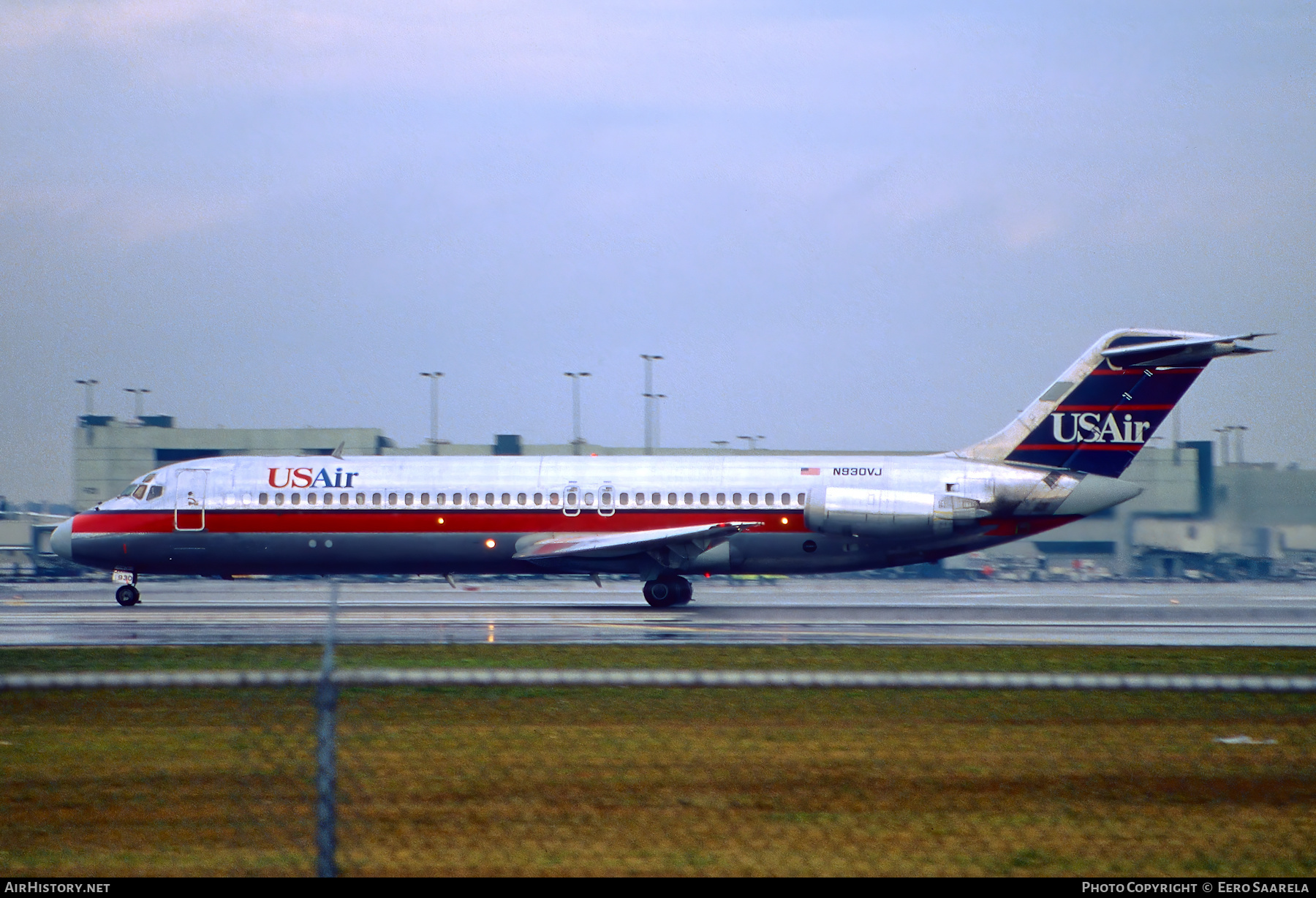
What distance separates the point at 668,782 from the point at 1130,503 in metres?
36.8

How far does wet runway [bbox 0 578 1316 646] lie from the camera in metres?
22.3

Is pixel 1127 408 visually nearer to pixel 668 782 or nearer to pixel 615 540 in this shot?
pixel 615 540

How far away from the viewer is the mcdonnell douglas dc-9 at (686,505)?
100 ft

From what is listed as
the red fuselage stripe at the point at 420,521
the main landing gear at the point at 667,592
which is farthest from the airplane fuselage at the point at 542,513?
the main landing gear at the point at 667,592

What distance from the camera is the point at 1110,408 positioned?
31.0 meters

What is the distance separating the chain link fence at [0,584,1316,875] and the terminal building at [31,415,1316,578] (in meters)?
21.5

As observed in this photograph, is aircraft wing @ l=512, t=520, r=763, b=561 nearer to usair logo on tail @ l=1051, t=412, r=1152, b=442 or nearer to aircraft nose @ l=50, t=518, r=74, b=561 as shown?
usair logo on tail @ l=1051, t=412, r=1152, b=442

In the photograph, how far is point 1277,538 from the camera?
41.4 metres

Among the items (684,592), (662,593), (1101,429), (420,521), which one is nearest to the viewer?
(662,593)

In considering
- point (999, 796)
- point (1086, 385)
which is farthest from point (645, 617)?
point (999, 796)

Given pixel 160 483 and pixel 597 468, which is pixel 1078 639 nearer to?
pixel 597 468

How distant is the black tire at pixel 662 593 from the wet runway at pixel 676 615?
0.98 feet

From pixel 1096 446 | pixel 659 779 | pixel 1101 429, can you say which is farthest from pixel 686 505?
pixel 659 779

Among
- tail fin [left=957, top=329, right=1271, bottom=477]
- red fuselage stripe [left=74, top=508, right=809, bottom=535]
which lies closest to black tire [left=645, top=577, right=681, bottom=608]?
red fuselage stripe [left=74, top=508, right=809, bottom=535]
